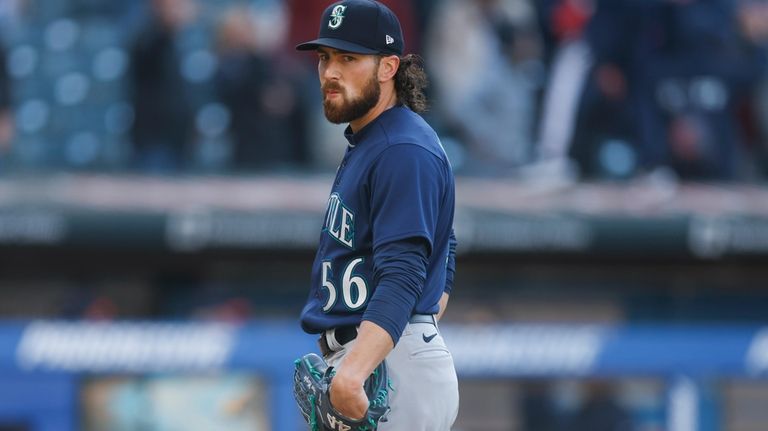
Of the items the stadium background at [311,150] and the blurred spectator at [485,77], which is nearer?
the stadium background at [311,150]

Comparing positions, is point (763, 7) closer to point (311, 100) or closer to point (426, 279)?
point (311, 100)

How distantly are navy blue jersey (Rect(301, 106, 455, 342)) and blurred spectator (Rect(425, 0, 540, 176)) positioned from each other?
594cm

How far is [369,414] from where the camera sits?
313 centimetres

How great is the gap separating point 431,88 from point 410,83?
19.0 feet

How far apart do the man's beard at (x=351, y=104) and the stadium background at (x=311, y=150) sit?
532 cm

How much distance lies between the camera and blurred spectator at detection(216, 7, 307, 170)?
9.11 metres

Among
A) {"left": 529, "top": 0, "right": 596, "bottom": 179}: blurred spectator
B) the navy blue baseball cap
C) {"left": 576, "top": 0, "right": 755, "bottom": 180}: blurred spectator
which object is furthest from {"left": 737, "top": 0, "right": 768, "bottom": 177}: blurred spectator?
the navy blue baseball cap

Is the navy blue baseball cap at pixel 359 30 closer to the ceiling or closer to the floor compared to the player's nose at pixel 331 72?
closer to the ceiling

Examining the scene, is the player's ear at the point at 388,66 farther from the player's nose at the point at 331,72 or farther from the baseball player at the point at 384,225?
the player's nose at the point at 331,72

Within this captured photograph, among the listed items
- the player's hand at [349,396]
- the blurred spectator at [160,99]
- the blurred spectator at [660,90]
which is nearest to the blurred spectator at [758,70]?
the blurred spectator at [660,90]

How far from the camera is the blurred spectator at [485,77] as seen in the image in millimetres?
9344

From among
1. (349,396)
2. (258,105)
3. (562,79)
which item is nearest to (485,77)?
(562,79)

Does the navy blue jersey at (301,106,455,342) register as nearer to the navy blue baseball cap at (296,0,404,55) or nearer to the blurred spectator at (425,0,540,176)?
the navy blue baseball cap at (296,0,404,55)

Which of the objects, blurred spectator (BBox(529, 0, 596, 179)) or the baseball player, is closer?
the baseball player
